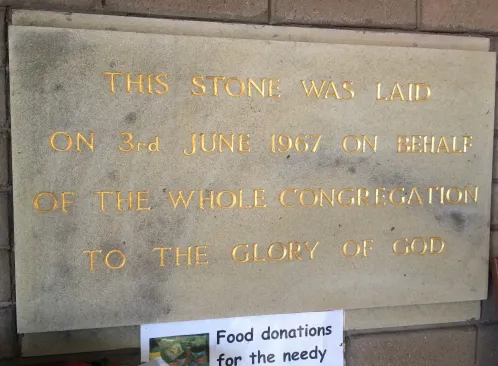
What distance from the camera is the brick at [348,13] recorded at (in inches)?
57.9

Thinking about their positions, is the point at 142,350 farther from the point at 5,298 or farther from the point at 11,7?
the point at 11,7

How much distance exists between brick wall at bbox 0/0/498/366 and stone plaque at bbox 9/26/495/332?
0.09m

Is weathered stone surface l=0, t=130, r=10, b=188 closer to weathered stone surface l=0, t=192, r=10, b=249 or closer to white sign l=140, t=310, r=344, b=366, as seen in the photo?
weathered stone surface l=0, t=192, r=10, b=249

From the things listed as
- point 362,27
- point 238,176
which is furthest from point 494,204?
point 238,176

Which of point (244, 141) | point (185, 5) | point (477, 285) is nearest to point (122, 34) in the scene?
point (185, 5)

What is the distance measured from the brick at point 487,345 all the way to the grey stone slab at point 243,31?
1042mm

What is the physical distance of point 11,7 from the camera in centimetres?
131

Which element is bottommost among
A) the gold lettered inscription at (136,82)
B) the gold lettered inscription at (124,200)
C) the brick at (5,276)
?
the brick at (5,276)

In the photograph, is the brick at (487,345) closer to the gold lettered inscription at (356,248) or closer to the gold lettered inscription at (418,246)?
the gold lettered inscription at (418,246)

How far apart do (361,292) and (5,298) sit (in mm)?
1149

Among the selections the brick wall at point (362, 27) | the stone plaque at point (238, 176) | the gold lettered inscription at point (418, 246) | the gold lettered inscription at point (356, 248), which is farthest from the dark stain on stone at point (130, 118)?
the gold lettered inscription at point (418, 246)

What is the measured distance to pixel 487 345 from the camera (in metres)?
1.67

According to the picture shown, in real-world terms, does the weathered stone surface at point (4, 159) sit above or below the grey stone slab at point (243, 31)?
below

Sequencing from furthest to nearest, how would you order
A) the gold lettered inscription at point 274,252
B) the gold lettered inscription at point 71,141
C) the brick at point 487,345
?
the brick at point 487,345 < the gold lettered inscription at point 274,252 < the gold lettered inscription at point 71,141
